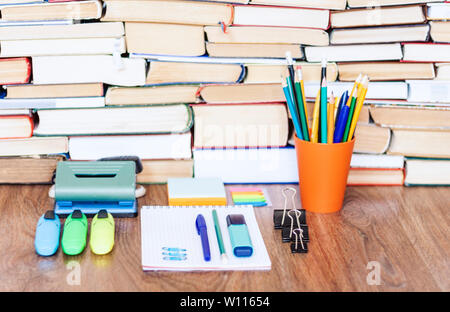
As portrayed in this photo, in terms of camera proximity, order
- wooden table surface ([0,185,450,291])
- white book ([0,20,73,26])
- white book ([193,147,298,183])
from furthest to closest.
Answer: white book ([193,147,298,183])
white book ([0,20,73,26])
wooden table surface ([0,185,450,291])

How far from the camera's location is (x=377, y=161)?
3.89ft

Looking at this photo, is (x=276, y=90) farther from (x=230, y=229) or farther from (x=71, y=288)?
(x=71, y=288)

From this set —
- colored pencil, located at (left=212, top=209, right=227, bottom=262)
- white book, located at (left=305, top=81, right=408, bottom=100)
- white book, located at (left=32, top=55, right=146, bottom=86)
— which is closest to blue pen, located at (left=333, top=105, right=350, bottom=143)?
white book, located at (left=305, top=81, right=408, bottom=100)

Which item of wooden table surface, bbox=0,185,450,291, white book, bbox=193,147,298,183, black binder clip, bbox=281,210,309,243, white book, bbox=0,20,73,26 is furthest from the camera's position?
white book, bbox=193,147,298,183

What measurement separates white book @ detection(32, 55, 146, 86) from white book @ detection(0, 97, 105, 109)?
37 mm

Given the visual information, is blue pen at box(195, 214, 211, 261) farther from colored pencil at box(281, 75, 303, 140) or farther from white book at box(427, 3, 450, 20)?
white book at box(427, 3, 450, 20)

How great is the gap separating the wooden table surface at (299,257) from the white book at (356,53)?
29 cm

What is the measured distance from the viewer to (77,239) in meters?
0.91

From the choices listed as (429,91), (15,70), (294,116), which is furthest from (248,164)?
(15,70)

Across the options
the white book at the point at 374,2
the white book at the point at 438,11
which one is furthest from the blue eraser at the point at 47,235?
the white book at the point at 438,11

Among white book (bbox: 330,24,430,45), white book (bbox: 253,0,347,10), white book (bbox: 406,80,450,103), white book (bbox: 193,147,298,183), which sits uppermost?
white book (bbox: 253,0,347,10)

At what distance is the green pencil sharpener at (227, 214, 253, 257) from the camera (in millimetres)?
895

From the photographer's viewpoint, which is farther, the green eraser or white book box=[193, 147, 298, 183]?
white book box=[193, 147, 298, 183]

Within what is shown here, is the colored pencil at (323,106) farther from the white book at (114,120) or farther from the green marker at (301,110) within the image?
the white book at (114,120)
